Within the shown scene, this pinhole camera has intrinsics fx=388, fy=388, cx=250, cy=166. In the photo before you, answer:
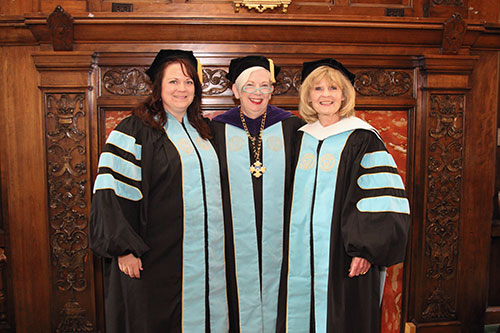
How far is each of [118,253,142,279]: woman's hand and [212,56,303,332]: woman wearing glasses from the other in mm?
548

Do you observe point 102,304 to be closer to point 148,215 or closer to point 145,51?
point 148,215

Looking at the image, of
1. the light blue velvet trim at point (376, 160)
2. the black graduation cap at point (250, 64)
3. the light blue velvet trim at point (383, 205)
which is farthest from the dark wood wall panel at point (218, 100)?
the light blue velvet trim at point (383, 205)

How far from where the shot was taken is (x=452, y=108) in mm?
3119

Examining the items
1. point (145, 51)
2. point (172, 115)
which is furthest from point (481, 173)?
point (145, 51)

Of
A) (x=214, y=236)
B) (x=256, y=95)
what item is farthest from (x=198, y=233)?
(x=256, y=95)

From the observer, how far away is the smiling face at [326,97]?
226 centimetres

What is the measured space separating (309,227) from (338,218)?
188 mm

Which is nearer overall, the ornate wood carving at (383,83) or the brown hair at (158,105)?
the brown hair at (158,105)

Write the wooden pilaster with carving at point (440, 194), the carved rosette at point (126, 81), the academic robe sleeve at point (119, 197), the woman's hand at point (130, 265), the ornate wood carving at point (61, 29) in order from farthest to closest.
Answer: the wooden pilaster with carving at point (440, 194) → the carved rosette at point (126, 81) → the ornate wood carving at point (61, 29) → the woman's hand at point (130, 265) → the academic robe sleeve at point (119, 197)

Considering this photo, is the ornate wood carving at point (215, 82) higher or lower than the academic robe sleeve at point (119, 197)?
higher

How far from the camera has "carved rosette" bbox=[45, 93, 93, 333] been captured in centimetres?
290

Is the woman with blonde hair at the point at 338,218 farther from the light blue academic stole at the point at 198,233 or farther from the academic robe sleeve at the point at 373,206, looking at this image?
the light blue academic stole at the point at 198,233

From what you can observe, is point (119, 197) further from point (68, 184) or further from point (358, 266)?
point (358, 266)

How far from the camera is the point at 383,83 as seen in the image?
3.13 m
